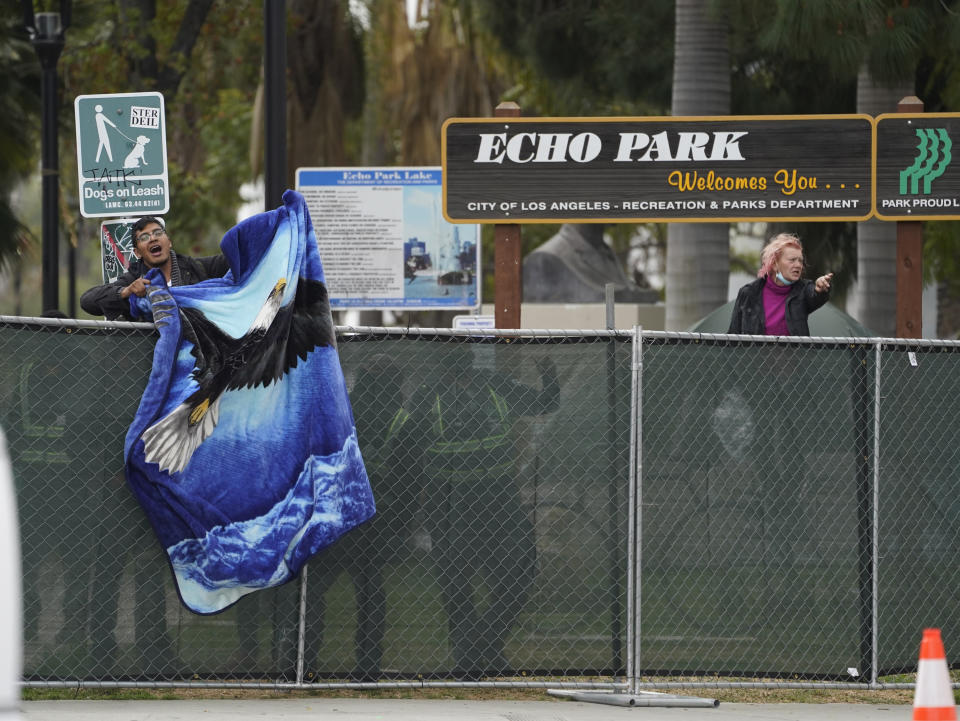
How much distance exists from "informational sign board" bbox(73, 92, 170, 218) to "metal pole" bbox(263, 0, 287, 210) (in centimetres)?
86

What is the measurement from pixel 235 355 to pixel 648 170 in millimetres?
2954

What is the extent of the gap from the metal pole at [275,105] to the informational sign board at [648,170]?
3.62 ft

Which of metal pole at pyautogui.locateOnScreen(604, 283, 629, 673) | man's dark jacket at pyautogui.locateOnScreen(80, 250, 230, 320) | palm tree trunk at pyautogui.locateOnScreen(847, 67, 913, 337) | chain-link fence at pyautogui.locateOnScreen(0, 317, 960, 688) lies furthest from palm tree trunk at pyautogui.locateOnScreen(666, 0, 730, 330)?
man's dark jacket at pyautogui.locateOnScreen(80, 250, 230, 320)

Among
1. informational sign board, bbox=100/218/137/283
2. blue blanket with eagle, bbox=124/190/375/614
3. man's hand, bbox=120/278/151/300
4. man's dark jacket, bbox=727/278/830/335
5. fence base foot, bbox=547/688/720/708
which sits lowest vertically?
fence base foot, bbox=547/688/720/708

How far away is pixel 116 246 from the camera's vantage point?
27.3 feet

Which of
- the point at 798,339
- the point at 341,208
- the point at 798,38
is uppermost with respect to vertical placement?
the point at 798,38

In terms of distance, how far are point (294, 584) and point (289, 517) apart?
1.21 ft

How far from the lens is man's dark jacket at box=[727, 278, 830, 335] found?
27.3 ft

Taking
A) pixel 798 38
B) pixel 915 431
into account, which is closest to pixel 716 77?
pixel 798 38

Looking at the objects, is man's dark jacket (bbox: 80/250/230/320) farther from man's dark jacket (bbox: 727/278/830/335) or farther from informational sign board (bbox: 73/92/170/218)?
man's dark jacket (bbox: 727/278/830/335)

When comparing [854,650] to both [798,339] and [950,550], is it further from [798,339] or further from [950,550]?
[798,339]

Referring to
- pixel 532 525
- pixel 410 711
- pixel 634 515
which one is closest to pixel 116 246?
pixel 532 525

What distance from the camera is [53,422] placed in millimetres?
6777

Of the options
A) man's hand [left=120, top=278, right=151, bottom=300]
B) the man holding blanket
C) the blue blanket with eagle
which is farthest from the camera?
the man holding blanket
